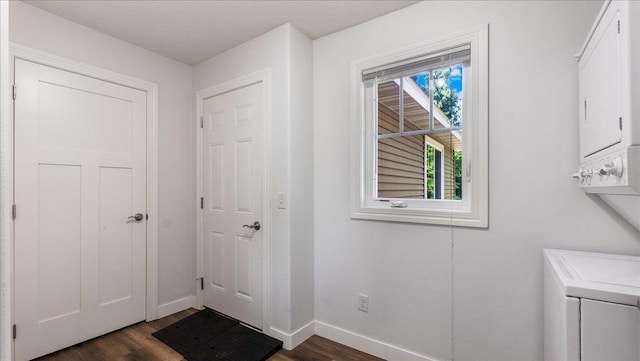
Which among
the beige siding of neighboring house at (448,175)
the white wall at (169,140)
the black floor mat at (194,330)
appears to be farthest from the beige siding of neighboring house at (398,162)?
the white wall at (169,140)

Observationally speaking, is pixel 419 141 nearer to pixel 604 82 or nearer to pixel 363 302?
pixel 604 82

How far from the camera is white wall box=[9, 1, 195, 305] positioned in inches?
94.7

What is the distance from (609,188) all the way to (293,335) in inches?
80.4

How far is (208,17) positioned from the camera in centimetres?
219

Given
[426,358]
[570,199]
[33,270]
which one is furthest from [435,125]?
[33,270]

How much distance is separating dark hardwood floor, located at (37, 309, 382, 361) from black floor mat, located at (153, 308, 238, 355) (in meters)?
0.06

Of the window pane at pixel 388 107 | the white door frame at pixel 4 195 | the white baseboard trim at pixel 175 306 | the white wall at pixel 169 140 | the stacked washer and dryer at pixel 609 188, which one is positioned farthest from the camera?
the white baseboard trim at pixel 175 306

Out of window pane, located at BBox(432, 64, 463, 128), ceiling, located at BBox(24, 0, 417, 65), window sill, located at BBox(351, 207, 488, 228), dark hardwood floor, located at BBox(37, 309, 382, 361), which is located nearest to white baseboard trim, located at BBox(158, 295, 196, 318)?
dark hardwood floor, located at BBox(37, 309, 382, 361)

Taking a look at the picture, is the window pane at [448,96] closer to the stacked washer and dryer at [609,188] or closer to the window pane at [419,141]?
the window pane at [419,141]

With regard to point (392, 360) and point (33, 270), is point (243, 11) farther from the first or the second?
point (392, 360)

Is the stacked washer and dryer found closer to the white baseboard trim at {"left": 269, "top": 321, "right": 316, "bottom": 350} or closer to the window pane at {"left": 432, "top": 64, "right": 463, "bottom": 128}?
the window pane at {"left": 432, "top": 64, "right": 463, "bottom": 128}

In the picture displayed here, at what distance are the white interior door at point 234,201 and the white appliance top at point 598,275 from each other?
1.93m

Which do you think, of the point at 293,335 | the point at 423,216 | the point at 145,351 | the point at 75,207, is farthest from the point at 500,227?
the point at 75,207

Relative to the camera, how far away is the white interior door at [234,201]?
2498 mm
